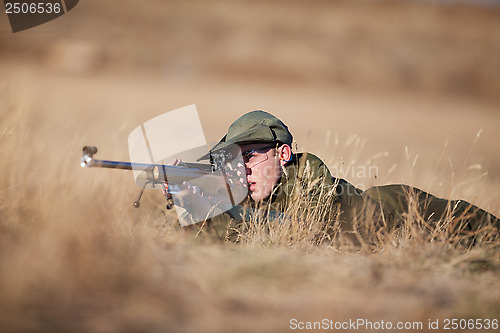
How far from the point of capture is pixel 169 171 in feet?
10.5

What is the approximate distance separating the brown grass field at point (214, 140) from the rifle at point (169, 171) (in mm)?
338

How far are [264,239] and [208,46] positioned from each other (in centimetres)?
2519

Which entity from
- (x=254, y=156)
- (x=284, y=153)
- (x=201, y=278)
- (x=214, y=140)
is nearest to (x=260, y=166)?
(x=254, y=156)

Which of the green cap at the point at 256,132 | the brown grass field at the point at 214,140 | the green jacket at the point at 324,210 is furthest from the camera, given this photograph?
the green jacket at the point at 324,210

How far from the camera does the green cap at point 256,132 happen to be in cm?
353

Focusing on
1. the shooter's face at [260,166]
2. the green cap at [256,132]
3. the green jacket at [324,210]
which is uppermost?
the green cap at [256,132]

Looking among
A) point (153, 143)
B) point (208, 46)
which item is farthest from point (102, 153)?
point (208, 46)

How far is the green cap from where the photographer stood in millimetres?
3529

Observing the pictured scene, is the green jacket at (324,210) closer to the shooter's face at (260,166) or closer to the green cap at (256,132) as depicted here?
the shooter's face at (260,166)

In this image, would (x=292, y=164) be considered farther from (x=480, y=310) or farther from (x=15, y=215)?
(x=15, y=215)

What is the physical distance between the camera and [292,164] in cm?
387

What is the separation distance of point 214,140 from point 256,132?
480 centimetres

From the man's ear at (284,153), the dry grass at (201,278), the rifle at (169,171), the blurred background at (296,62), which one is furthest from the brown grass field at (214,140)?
the man's ear at (284,153)

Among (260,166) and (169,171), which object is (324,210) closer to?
(260,166)
